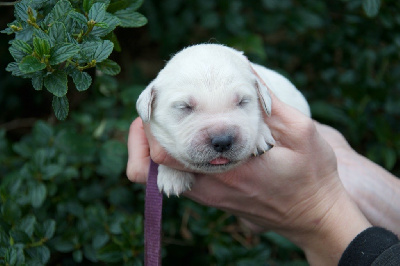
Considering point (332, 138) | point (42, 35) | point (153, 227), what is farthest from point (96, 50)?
point (332, 138)

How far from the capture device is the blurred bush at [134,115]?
276 centimetres

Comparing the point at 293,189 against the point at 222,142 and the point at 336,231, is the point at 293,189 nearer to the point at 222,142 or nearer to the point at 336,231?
the point at 336,231

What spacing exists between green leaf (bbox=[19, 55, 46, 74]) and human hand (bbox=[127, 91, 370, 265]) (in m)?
0.68

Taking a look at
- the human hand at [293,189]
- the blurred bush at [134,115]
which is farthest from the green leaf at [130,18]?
the blurred bush at [134,115]

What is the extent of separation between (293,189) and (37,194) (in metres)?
1.54

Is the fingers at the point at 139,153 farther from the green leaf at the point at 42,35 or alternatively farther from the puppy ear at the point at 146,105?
the green leaf at the point at 42,35

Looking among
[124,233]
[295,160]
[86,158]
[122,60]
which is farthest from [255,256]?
[122,60]

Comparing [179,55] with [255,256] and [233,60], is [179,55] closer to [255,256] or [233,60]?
[233,60]

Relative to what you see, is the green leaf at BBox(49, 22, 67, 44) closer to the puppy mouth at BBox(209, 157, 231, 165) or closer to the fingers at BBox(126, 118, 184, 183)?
the fingers at BBox(126, 118, 184, 183)

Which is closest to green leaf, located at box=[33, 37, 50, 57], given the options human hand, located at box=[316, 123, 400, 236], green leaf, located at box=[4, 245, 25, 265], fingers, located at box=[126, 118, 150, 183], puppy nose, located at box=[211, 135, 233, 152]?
puppy nose, located at box=[211, 135, 233, 152]

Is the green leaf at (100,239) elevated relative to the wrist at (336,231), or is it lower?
lower

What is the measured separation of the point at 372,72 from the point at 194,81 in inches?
106

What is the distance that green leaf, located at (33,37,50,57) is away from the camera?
5.62 ft

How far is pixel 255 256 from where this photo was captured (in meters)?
3.00
